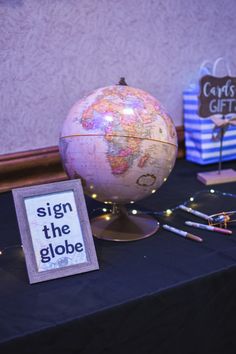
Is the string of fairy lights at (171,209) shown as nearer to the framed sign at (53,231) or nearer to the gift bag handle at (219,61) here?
the framed sign at (53,231)

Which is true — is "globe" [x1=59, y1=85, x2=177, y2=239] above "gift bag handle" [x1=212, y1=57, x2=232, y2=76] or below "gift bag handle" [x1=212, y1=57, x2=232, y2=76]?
below

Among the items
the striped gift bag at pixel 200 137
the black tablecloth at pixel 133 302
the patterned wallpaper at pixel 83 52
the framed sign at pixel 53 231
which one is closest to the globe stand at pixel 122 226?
the black tablecloth at pixel 133 302

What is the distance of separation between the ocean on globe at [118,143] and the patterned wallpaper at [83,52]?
0.51 meters

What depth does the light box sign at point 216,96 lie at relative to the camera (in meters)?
1.47

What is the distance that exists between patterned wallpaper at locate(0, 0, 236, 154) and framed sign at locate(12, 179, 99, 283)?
619 mm

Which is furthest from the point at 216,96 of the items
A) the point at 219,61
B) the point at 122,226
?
the point at 122,226

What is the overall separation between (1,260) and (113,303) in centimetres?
30

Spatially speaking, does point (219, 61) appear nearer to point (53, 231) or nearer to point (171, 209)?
point (171, 209)

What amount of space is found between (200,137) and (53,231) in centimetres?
95

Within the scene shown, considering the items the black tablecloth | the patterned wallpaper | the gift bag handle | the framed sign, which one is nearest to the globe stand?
the black tablecloth

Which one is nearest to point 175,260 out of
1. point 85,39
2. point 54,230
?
point 54,230

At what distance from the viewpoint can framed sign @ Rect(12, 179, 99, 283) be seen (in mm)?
792

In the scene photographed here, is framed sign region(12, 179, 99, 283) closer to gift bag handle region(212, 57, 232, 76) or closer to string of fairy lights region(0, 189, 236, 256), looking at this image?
string of fairy lights region(0, 189, 236, 256)

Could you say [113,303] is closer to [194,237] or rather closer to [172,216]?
[194,237]
